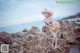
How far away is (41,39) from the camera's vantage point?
186 centimetres

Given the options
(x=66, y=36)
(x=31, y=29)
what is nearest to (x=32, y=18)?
(x=31, y=29)

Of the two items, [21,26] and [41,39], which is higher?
[21,26]

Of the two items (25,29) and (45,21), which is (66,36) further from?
(25,29)

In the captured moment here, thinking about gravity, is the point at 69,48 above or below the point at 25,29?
below

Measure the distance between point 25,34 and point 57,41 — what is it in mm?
355

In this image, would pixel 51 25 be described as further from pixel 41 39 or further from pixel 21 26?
pixel 21 26

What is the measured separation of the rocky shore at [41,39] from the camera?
1.84m

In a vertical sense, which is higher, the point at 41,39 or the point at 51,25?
the point at 51,25

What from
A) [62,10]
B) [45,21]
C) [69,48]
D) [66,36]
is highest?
[62,10]

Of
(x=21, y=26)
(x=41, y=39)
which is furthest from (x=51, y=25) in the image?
(x=21, y=26)

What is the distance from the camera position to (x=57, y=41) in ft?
6.06

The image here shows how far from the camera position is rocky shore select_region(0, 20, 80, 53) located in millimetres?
1839

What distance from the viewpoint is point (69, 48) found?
1837mm

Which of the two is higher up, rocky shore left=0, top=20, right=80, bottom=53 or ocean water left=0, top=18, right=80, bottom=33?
ocean water left=0, top=18, right=80, bottom=33
